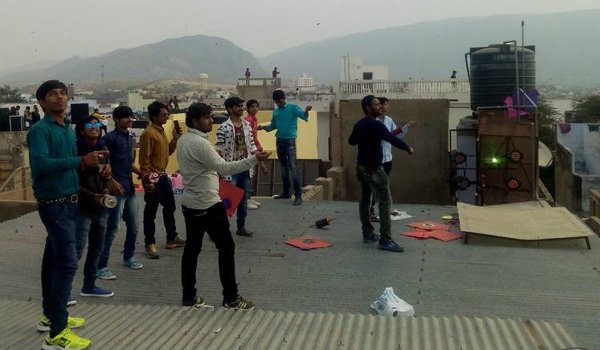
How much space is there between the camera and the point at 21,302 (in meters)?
4.83

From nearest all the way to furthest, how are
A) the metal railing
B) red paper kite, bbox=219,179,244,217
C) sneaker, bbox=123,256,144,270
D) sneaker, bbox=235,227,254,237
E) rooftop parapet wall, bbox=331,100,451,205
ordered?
sneaker, bbox=123,256,144,270 < red paper kite, bbox=219,179,244,217 < sneaker, bbox=235,227,254,237 < rooftop parapet wall, bbox=331,100,451,205 < the metal railing

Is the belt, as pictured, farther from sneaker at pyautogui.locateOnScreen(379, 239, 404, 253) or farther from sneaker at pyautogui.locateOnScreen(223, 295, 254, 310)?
sneaker at pyautogui.locateOnScreen(379, 239, 404, 253)

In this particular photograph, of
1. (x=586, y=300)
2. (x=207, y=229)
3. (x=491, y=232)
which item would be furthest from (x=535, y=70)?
(x=207, y=229)

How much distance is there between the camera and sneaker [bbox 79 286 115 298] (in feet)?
16.7

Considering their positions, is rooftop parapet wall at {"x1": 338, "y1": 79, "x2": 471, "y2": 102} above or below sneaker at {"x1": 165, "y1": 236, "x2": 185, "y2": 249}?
above

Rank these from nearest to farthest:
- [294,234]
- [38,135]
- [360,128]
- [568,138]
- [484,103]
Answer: [38,135], [360,128], [294,234], [484,103], [568,138]

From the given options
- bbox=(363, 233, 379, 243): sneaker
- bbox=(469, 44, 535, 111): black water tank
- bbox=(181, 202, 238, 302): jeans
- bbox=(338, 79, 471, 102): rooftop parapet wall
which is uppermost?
bbox=(338, 79, 471, 102): rooftop parapet wall

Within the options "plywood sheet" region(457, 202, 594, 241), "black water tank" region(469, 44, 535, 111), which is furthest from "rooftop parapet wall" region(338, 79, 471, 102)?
"plywood sheet" region(457, 202, 594, 241)

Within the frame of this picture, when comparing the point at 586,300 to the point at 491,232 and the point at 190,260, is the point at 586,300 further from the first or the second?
the point at 190,260

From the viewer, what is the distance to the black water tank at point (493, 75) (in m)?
14.8

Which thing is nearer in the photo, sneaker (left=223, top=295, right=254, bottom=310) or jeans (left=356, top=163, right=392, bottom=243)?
sneaker (left=223, top=295, right=254, bottom=310)

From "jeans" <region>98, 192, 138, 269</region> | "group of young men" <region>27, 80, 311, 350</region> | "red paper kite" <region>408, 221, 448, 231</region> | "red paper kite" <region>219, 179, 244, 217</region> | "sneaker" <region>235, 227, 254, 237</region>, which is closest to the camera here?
"group of young men" <region>27, 80, 311, 350</region>

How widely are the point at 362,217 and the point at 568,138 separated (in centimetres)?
2227

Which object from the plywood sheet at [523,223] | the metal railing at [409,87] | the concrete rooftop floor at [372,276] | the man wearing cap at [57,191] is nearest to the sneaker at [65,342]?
the man wearing cap at [57,191]
